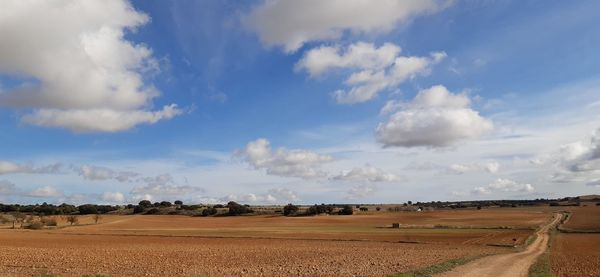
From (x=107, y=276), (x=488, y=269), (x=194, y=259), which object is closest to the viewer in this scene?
(x=107, y=276)

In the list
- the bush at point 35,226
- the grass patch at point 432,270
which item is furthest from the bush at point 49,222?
the grass patch at point 432,270

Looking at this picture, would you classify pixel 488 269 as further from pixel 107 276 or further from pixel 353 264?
pixel 107 276

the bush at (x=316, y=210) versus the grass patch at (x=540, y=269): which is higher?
the bush at (x=316, y=210)

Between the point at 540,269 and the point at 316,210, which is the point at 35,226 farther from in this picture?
the point at 540,269

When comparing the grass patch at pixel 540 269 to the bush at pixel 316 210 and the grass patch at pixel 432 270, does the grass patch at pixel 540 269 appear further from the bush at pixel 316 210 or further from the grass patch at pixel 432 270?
the bush at pixel 316 210

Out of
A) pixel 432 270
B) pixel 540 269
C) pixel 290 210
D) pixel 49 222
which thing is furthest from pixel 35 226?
pixel 540 269

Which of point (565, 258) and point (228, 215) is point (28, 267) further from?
point (228, 215)

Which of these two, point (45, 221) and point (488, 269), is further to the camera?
point (45, 221)

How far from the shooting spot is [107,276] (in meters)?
28.2

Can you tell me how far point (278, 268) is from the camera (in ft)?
116

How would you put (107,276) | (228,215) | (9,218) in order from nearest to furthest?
(107,276) → (9,218) → (228,215)

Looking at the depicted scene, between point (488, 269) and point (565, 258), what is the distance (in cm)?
1458

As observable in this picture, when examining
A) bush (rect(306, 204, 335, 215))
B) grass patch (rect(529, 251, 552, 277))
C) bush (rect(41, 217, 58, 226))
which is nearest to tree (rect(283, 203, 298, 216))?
bush (rect(306, 204, 335, 215))

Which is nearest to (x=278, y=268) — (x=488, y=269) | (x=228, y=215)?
(x=488, y=269)
